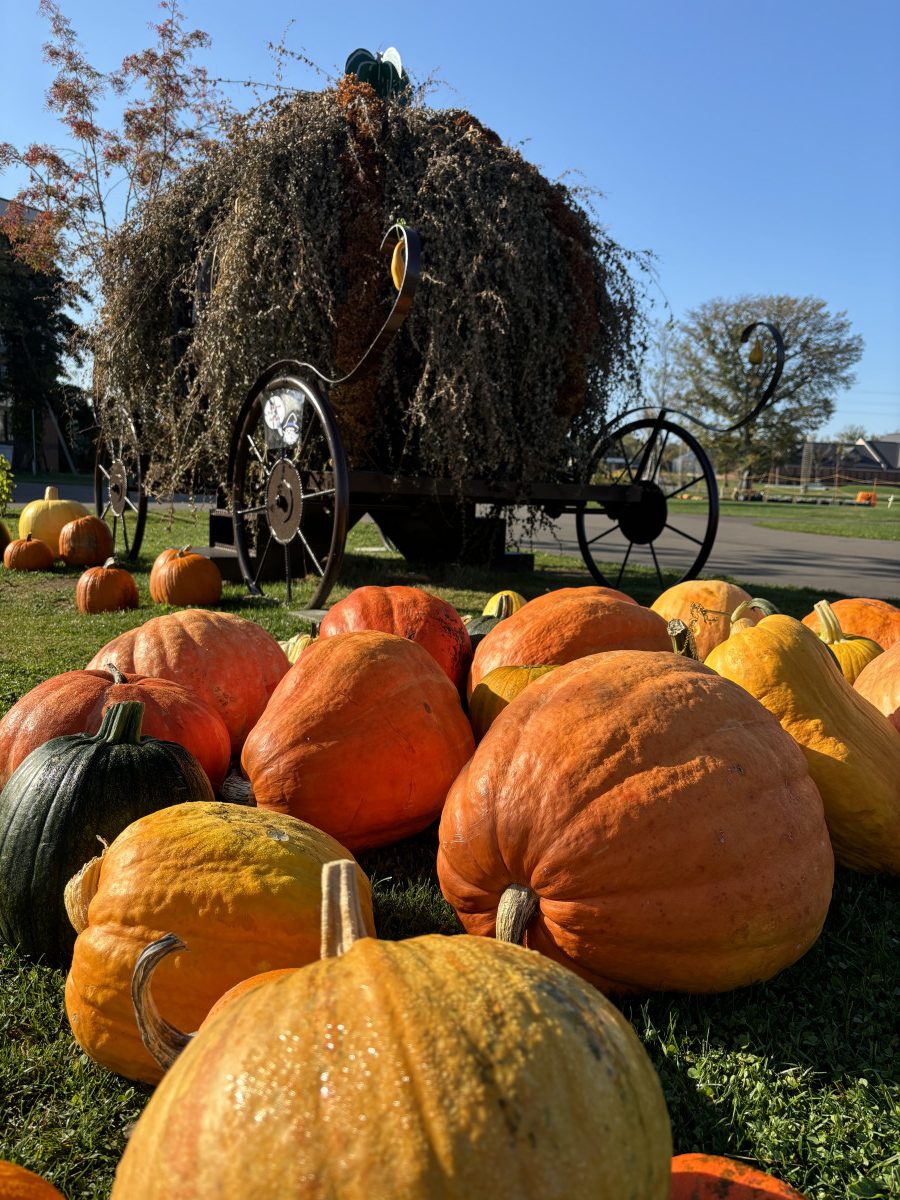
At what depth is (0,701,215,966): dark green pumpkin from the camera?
5.86 ft

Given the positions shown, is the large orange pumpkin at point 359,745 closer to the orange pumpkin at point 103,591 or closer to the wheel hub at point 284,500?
the wheel hub at point 284,500

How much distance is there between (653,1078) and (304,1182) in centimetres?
38

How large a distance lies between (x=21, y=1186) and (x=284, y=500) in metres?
5.13

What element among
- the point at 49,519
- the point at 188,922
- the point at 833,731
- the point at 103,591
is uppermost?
the point at 833,731

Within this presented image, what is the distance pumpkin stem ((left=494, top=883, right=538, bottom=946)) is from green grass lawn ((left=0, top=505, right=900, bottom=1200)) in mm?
280

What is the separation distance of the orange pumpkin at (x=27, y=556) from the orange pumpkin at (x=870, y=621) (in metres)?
7.08

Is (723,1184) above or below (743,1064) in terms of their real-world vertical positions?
above

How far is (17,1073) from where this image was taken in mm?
1487

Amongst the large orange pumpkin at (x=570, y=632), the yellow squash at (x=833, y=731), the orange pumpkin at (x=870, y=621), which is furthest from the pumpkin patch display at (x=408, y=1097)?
the orange pumpkin at (x=870, y=621)

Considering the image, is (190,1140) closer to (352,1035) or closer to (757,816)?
(352,1035)

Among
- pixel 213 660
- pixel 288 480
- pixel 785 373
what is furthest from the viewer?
pixel 785 373

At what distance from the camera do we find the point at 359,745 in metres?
2.06

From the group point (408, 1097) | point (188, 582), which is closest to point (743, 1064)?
point (408, 1097)

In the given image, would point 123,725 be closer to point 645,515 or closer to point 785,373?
point 645,515
